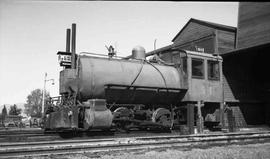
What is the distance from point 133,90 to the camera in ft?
35.3

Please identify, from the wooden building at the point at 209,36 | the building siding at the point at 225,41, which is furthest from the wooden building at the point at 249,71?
the wooden building at the point at 209,36

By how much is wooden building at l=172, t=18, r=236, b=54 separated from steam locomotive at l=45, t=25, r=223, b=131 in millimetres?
6446

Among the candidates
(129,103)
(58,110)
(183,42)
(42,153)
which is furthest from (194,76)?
(183,42)

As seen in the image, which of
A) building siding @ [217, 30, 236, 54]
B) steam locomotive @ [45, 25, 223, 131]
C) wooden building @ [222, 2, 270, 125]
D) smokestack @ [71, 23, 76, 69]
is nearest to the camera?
steam locomotive @ [45, 25, 223, 131]

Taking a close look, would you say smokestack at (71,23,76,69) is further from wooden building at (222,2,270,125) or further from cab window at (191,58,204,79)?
wooden building at (222,2,270,125)

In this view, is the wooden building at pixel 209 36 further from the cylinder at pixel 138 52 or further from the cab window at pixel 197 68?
the cylinder at pixel 138 52

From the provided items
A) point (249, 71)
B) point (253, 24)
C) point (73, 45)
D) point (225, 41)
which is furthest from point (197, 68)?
point (249, 71)

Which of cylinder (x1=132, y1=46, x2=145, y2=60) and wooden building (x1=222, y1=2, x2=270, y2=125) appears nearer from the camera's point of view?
cylinder (x1=132, y1=46, x2=145, y2=60)

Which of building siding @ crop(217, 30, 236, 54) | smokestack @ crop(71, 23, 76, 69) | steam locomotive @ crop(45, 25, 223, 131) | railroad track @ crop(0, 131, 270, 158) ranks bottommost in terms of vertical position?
railroad track @ crop(0, 131, 270, 158)

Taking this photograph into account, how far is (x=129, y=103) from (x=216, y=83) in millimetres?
4753

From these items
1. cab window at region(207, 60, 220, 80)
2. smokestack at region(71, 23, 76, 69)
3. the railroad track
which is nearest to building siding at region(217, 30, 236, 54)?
cab window at region(207, 60, 220, 80)

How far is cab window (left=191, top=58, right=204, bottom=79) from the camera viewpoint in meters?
12.3

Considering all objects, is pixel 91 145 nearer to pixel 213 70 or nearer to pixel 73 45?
pixel 73 45

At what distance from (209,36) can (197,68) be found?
328 inches
